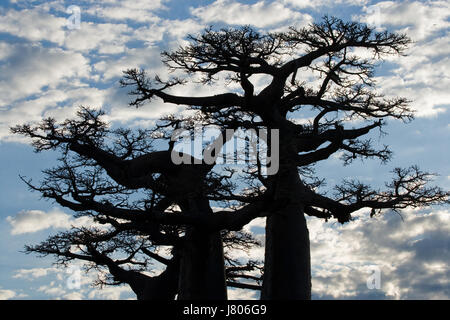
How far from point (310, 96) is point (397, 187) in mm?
2298

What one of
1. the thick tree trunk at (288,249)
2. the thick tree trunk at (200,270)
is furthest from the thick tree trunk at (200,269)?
the thick tree trunk at (288,249)

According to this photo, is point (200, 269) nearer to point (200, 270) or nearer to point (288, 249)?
point (200, 270)

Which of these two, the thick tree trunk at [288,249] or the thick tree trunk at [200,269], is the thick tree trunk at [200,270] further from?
the thick tree trunk at [288,249]

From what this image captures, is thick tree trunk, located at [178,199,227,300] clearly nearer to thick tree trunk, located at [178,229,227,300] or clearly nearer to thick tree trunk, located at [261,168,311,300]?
thick tree trunk, located at [178,229,227,300]

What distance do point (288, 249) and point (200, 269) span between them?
1.66m

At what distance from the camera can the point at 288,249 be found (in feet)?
29.6

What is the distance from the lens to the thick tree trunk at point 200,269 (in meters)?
9.63

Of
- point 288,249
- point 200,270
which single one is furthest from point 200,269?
point 288,249

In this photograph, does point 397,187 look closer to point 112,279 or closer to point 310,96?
point 310,96

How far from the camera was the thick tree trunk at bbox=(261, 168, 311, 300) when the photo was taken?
8.82 m

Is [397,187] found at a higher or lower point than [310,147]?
lower

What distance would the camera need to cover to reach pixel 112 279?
1255 cm

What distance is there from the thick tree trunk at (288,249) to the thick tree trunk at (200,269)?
3.13 feet
